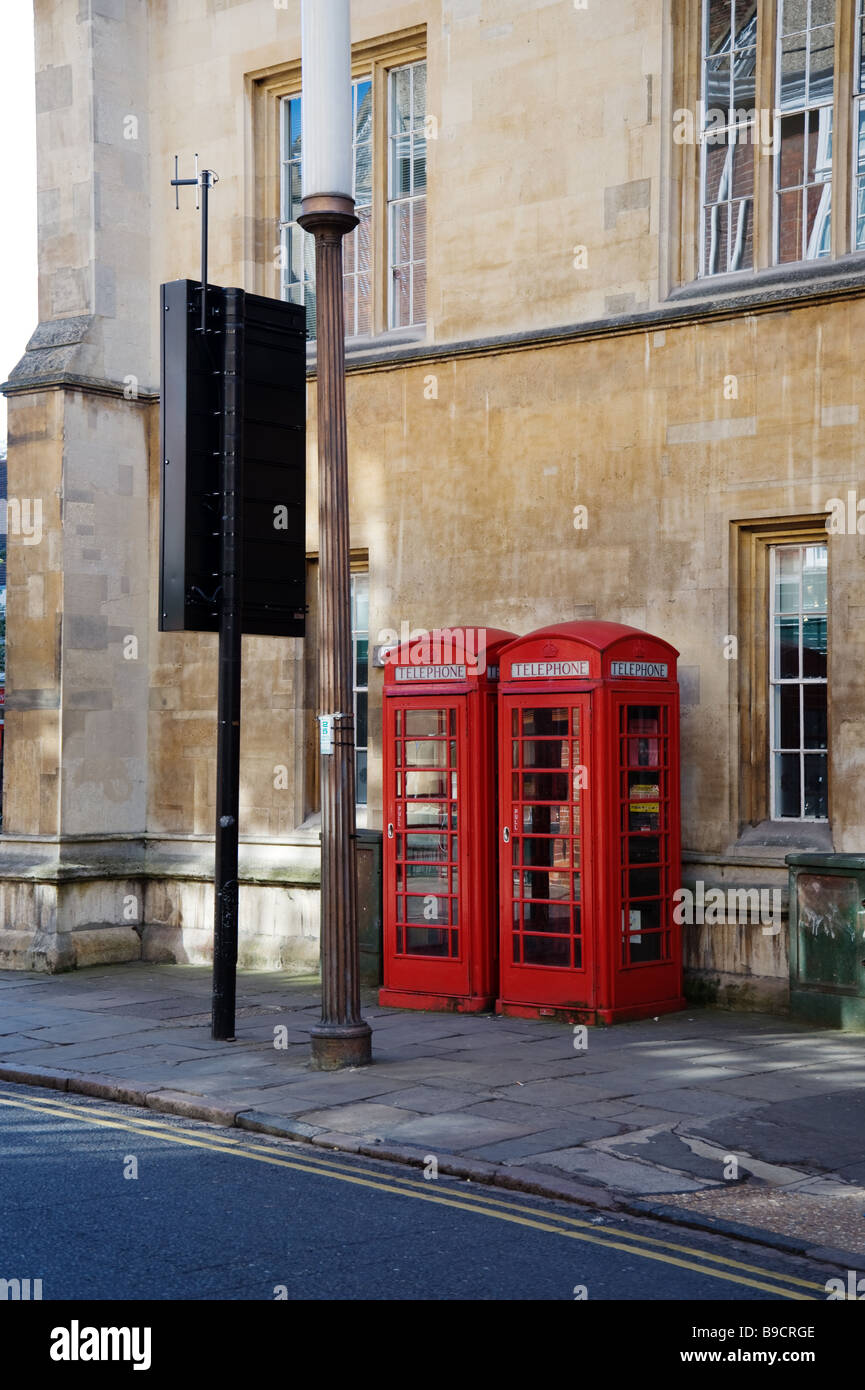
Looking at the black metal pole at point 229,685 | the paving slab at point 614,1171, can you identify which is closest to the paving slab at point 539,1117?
the paving slab at point 614,1171

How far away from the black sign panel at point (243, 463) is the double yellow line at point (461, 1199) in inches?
122

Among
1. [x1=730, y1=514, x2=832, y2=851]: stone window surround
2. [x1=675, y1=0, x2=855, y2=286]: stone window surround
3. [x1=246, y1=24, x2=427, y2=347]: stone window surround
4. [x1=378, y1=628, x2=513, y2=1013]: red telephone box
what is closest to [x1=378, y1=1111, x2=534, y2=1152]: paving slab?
[x1=378, y1=628, x2=513, y2=1013]: red telephone box

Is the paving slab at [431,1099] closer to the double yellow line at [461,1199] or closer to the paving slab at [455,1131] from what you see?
the paving slab at [455,1131]

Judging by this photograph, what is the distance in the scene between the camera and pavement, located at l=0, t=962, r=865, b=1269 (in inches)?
265

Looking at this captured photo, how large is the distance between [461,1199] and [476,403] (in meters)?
7.57

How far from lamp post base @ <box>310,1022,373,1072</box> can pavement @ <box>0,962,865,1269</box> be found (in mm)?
95

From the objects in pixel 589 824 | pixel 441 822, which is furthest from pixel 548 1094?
pixel 441 822

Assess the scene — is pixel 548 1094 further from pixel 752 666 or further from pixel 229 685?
pixel 752 666

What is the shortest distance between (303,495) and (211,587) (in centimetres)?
100

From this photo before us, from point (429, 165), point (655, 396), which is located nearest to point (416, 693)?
point (655, 396)

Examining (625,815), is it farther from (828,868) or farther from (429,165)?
(429,165)

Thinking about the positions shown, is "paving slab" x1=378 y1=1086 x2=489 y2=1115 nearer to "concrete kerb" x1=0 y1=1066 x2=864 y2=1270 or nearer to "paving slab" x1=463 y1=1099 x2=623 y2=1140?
"paving slab" x1=463 y1=1099 x2=623 y2=1140

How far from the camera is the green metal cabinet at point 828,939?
A: 10.3m
